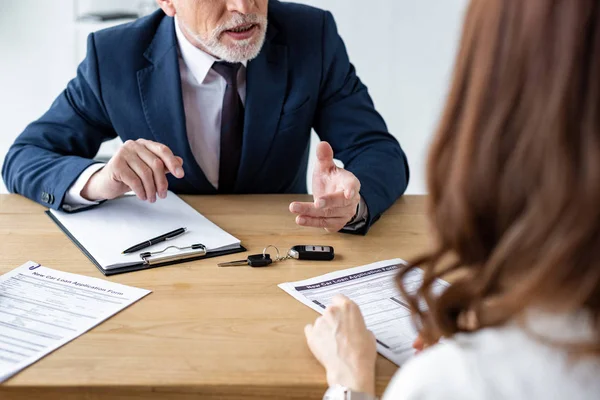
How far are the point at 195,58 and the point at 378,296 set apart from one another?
1.00m

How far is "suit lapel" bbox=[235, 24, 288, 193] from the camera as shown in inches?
69.3

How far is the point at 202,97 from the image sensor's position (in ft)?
6.01

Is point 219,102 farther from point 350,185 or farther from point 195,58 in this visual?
point 350,185

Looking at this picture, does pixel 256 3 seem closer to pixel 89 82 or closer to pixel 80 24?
pixel 89 82

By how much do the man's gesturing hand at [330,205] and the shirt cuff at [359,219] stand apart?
2cm

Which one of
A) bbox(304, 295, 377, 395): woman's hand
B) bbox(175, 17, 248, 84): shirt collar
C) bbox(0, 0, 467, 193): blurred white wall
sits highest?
bbox(175, 17, 248, 84): shirt collar

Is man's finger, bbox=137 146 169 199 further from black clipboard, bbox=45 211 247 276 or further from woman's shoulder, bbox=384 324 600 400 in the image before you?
woman's shoulder, bbox=384 324 600 400

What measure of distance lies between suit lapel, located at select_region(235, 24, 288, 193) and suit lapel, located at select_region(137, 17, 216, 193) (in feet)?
0.47

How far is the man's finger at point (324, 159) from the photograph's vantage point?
1378 millimetres

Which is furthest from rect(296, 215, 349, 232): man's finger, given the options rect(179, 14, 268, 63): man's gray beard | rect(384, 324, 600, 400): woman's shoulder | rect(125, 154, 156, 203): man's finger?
rect(384, 324, 600, 400): woman's shoulder

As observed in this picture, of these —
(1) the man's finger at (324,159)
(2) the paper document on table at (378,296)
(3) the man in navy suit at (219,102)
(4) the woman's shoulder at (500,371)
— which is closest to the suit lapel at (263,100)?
(3) the man in navy suit at (219,102)

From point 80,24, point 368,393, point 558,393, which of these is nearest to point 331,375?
point 368,393

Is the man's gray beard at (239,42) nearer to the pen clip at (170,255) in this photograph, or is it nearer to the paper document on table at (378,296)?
the pen clip at (170,255)

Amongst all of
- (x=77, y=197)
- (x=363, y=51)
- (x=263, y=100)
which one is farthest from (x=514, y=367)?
(x=363, y=51)
